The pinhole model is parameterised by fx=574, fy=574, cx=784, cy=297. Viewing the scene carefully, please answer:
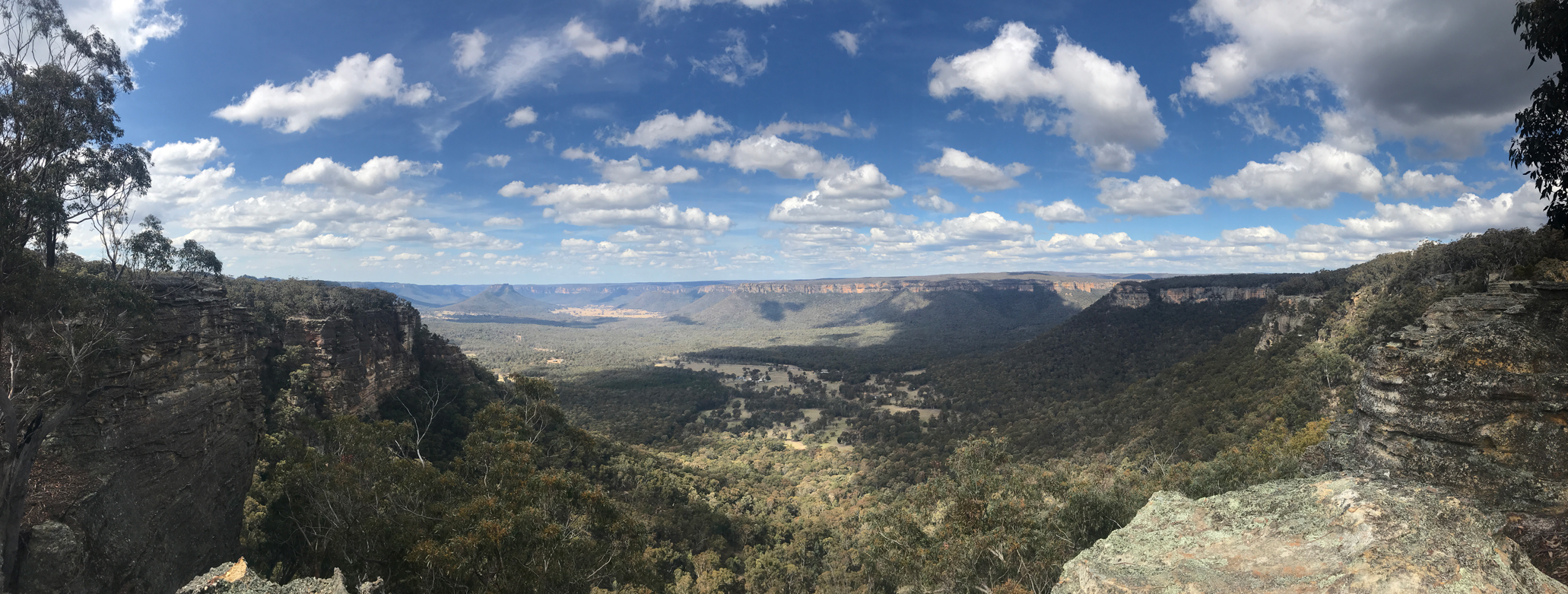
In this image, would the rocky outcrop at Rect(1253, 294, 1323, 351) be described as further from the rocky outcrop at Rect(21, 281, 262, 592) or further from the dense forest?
the rocky outcrop at Rect(21, 281, 262, 592)

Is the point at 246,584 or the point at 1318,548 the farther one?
the point at 246,584

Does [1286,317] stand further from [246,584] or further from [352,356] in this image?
[352,356]

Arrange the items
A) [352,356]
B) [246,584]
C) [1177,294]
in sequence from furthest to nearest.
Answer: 1. [1177,294]
2. [352,356]
3. [246,584]

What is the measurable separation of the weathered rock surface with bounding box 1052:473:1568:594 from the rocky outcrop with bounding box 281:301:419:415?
36.6 m

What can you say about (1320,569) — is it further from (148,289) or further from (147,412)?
(148,289)

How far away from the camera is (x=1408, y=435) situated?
1011 centimetres

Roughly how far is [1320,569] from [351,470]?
2063 centimetres

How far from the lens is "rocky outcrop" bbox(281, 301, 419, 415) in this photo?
3253 centimetres

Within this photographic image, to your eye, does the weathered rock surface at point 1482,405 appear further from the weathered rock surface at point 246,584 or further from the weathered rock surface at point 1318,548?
the weathered rock surface at point 246,584

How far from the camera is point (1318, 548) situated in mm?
6855

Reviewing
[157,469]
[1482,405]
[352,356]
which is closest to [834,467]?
[352,356]

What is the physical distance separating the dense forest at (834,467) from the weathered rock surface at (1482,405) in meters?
2.84

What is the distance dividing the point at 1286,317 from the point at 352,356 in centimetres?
7684

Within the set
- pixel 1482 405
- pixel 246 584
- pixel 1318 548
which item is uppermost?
pixel 1482 405
